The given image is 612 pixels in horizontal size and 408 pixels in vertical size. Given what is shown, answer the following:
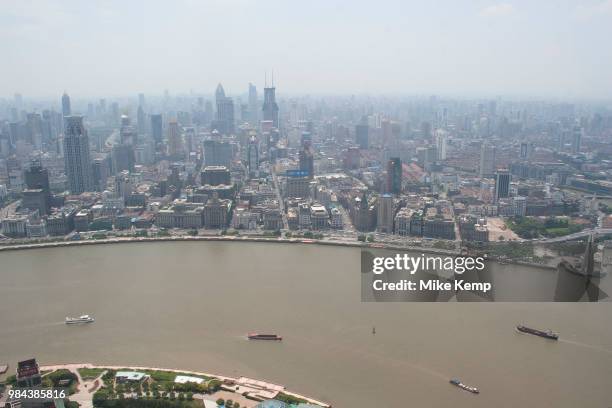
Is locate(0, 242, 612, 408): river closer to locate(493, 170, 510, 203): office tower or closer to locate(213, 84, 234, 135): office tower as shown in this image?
locate(493, 170, 510, 203): office tower

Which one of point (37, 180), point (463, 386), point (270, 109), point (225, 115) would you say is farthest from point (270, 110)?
point (463, 386)

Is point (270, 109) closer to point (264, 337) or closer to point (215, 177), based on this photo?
point (215, 177)

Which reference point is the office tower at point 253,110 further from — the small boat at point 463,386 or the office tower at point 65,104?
the small boat at point 463,386

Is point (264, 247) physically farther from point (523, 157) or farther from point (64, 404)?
point (523, 157)

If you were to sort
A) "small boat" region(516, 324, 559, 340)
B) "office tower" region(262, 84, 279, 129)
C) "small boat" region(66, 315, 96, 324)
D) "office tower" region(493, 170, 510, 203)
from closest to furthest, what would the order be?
"small boat" region(516, 324, 559, 340), "small boat" region(66, 315, 96, 324), "office tower" region(493, 170, 510, 203), "office tower" region(262, 84, 279, 129)

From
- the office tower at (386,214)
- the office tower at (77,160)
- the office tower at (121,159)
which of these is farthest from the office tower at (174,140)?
the office tower at (386,214)

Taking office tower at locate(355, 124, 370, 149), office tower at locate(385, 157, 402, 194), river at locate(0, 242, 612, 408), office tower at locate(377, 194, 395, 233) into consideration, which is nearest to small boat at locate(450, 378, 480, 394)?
river at locate(0, 242, 612, 408)
